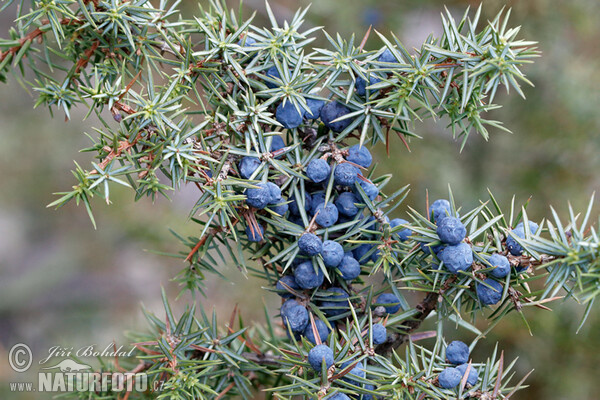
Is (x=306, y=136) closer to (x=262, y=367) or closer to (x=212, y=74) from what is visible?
(x=212, y=74)

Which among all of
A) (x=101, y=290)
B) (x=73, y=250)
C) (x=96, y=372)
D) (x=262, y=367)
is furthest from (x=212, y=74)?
(x=101, y=290)

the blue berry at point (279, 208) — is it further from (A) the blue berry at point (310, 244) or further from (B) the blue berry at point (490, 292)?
(B) the blue berry at point (490, 292)

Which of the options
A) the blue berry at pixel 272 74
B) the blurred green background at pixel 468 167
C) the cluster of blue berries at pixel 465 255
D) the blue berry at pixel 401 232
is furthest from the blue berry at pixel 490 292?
the blurred green background at pixel 468 167

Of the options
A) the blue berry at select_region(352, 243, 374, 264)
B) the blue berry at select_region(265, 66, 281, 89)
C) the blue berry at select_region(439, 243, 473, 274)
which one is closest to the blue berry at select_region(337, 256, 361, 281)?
the blue berry at select_region(352, 243, 374, 264)

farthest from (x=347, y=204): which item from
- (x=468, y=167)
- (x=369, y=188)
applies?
(x=468, y=167)

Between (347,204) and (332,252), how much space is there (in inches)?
2.7

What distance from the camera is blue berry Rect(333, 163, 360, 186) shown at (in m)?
0.66

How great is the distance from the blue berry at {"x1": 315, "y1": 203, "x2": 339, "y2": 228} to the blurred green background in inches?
31.7

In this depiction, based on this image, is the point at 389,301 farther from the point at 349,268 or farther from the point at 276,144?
the point at 276,144

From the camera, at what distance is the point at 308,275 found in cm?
68

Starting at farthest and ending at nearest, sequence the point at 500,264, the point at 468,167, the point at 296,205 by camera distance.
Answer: the point at 468,167 → the point at 296,205 → the point at 500,264

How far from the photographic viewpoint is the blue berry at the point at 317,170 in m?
0.66

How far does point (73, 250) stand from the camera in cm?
317

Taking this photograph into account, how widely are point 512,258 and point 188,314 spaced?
1.55ft
